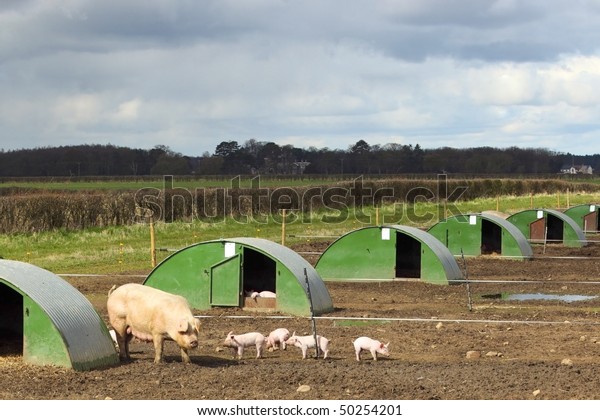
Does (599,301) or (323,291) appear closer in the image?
(323,291)

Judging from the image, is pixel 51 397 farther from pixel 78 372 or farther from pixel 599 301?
pixel 599 301

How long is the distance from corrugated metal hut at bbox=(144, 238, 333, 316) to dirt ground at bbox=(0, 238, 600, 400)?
0.41 meters

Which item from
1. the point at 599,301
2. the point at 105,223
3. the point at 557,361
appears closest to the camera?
the point at 557,361

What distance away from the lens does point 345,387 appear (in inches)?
453

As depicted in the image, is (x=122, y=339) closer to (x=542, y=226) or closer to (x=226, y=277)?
(x=226, y=277)

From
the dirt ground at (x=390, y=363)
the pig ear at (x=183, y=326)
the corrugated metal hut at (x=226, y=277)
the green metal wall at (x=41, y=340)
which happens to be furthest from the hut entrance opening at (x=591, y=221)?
the green metal wall at (x=41, y=340)

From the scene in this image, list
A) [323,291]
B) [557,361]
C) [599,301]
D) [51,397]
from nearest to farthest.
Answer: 1. [51,397]
2. [557,361]
3. [323,291]
4. [599,301]

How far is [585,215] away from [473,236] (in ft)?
47.9

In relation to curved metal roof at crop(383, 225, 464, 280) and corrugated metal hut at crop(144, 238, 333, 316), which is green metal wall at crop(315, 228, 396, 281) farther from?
corrugated metal hut at crop(144, 238, 333, 316)

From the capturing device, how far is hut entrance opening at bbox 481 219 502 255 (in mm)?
35188

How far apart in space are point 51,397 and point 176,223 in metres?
36.0

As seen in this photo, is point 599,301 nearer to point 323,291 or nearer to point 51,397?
point 323,291

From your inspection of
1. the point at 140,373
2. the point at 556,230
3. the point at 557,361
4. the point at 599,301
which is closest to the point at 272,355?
the point at 140,373

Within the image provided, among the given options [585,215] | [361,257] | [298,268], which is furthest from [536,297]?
[585,215]
